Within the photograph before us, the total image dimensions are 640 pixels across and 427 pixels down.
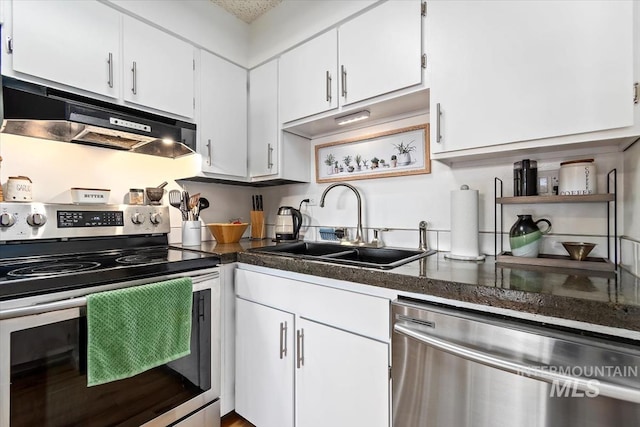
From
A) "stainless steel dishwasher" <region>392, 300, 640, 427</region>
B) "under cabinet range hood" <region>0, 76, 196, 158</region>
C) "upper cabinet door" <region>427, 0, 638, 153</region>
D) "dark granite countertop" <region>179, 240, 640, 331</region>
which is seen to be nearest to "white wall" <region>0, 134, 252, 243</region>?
"under cabinet range hood" <region>0, 76, 196, 158</region>

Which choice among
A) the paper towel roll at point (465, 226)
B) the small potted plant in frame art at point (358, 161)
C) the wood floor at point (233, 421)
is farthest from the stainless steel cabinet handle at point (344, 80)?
the wood floor at point (233, 421)

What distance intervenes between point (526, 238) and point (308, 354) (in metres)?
1.01

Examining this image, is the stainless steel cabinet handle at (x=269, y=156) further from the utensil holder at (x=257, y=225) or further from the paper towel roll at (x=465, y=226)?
the paper towel roll at (x=465, y=226)

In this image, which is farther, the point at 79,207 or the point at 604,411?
the point at 79,207

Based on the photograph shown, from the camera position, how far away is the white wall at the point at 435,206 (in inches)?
47.3

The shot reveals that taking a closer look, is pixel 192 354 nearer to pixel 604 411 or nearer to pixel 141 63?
pixel 604 411

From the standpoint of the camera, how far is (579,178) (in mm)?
1106

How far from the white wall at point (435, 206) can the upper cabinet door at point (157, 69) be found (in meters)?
0.90

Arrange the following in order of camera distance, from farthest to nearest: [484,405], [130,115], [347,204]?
[347,204] → [130,115] → [484,405]

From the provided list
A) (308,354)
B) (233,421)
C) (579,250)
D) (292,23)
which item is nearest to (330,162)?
(292,23)

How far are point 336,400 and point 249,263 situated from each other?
712 millimetres

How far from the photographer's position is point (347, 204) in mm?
1938

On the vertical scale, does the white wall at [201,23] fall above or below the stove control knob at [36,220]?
above

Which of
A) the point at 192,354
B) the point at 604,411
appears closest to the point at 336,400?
the point at 192,354
